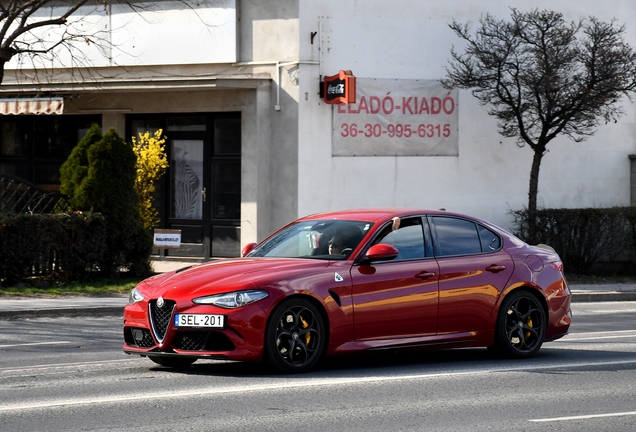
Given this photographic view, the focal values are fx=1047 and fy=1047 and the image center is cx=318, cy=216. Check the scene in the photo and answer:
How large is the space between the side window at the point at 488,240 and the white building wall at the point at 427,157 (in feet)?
36.8

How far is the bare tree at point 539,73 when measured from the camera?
21.4 meters

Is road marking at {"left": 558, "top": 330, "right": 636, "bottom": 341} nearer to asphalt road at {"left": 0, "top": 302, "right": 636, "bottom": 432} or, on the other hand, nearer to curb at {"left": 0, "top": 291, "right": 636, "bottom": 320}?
asphalt road at {"left": 0, "top": 302, "right": 636, "bottom": 432}

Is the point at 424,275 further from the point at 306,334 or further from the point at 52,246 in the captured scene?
the point at 52,246

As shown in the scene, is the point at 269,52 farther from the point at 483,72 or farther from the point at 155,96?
the point at 483,72

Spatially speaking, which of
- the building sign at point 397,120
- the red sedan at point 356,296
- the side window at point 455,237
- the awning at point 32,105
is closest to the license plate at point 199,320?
the red sedan at point 356,296

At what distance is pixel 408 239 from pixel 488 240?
1.07 meters

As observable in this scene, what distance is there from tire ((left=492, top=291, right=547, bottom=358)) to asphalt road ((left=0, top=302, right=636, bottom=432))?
0.54 feet

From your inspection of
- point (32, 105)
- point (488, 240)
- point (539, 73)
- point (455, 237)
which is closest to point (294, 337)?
point (455, 237)

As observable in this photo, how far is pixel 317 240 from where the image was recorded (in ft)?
33.5

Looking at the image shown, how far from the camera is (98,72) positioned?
76.0 ft

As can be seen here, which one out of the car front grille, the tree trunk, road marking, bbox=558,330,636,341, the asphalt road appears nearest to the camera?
the asphalt road

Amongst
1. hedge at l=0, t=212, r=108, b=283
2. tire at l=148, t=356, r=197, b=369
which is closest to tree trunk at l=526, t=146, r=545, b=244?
hedge at l=0, t=212, r=108, b=283

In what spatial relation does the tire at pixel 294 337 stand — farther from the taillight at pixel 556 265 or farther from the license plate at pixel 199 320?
the taillight at pixel 556 265

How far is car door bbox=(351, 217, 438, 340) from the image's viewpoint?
9672 mm
